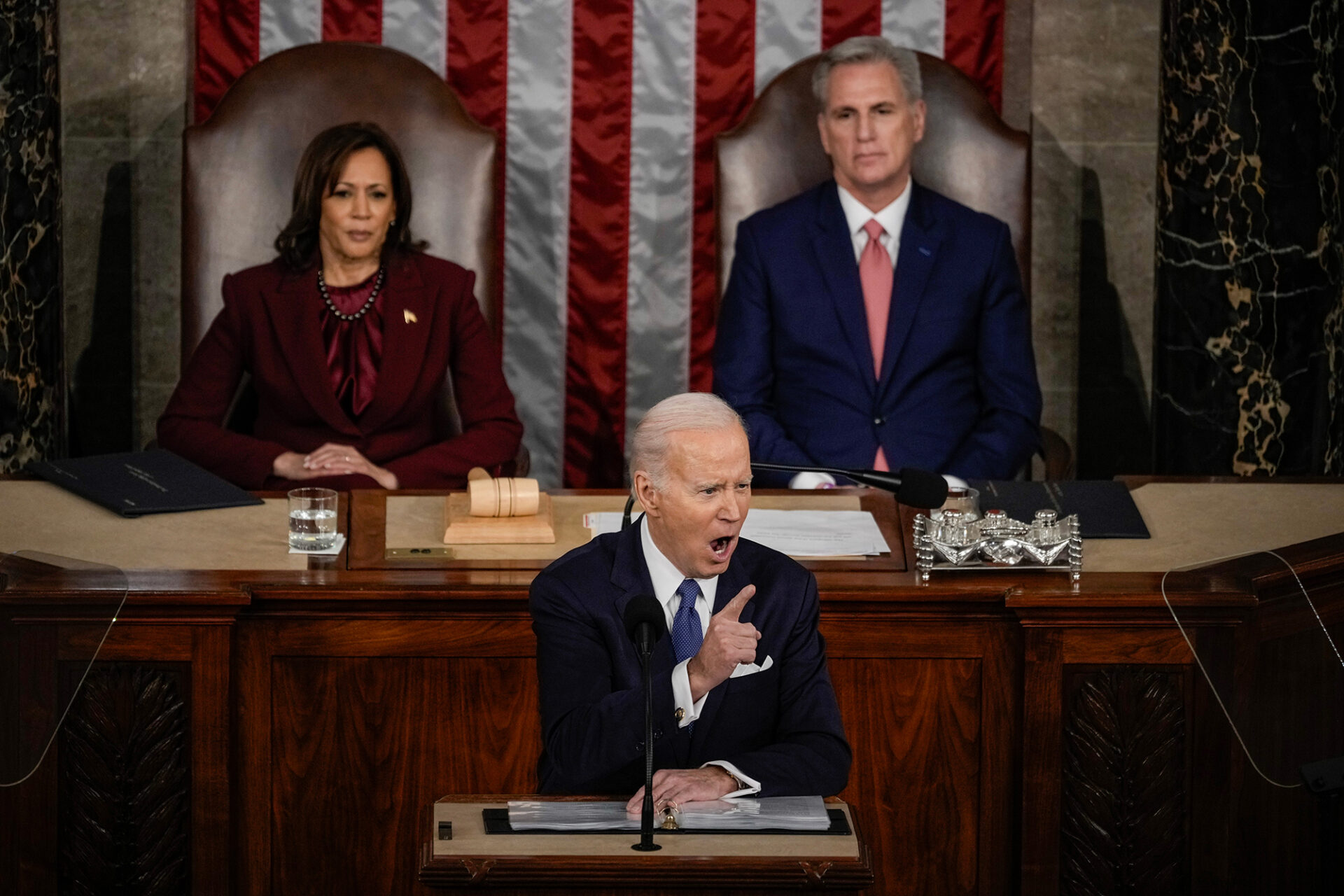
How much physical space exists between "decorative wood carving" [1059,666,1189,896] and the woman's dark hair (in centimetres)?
228

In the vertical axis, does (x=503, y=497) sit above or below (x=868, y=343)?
below

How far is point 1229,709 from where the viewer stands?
2273 millimetres

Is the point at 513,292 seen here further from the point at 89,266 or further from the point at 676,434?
the point at 676,434

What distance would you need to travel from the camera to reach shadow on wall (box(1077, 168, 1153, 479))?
208 inches

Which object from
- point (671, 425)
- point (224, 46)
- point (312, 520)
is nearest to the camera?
point (671, 425)

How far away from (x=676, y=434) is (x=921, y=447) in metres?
2.20

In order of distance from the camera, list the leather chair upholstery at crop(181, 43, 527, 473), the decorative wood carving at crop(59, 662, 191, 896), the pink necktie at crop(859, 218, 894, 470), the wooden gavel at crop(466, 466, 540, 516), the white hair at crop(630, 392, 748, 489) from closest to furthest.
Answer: the white hair at crop(630, 392, 748, 489) < the decorative wood carving at crop(59, 662, 191, 896) < the wooden gavel at crop(466, 466, 540, 516) < the pink necktie at crop(859, 218, 894, 470) < the leather chair upholstery at crop(181, 43, 527, 473)

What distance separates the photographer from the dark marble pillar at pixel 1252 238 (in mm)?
4629

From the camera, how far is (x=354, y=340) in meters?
4.40

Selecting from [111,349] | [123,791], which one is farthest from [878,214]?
[123,791]

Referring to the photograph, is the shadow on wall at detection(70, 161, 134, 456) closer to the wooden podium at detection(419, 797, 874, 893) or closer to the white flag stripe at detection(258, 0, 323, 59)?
the white flag stripe at detection(258, 0, 323, 59)

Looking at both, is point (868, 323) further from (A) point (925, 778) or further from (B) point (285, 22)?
(B) point (285, 22)

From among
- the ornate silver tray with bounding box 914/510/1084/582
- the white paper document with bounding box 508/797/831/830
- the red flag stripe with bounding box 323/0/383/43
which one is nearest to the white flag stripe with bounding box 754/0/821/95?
the red flag stripe with bounding box 323/0/383/43

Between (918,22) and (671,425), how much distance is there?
3084 millimetres
